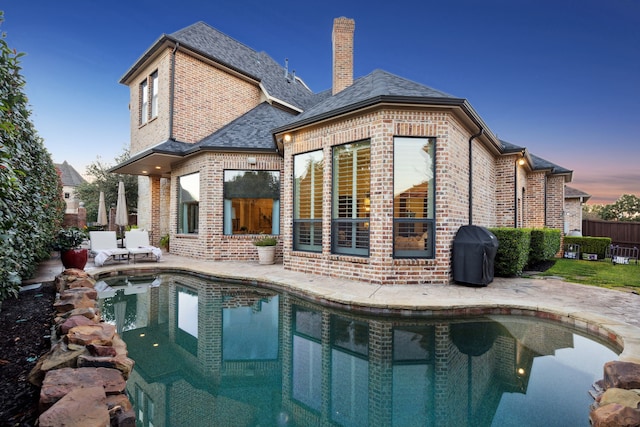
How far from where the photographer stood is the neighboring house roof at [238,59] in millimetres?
11469

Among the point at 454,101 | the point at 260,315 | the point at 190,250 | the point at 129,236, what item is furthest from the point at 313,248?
the point at 129,236

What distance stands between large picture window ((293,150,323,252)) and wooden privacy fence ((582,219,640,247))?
16.0m

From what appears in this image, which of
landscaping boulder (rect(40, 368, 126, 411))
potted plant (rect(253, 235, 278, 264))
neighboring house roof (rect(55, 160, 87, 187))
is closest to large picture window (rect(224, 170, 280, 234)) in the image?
potted plant (rect(253, 235, 278, 264))

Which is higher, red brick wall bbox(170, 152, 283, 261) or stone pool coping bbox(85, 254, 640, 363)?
red brick wall bbox(170, 152, 283, 261)

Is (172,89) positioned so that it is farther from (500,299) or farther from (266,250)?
(500,299)

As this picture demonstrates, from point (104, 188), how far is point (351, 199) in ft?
66.6

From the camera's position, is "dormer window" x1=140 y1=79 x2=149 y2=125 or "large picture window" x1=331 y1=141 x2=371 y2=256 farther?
"dormer window" x1=140 y1=79 x2=149 y2=125

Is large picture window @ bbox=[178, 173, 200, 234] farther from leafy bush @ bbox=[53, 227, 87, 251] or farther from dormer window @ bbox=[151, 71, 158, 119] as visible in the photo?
leafy bush @ bbox=[53, 227, 87, 251]

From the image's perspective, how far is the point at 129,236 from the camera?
938cm

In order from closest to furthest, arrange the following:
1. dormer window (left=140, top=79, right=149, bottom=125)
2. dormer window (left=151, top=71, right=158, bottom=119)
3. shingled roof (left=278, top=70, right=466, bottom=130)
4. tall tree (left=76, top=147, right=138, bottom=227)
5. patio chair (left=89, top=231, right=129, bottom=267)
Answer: shingled roof (left=278, top=70, right=466, bottom=130), patio chair (left=89, top=231, right=129, bottom=267), dormer window (left=151, top=71, right=158, bottom=119), dormer window (left=140, top=79, right=149, bottom=125), tall tree (left=76, top=147, right=138, bottom=227)

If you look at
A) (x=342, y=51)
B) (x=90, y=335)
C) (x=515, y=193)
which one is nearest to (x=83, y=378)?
(x=90, y=335)

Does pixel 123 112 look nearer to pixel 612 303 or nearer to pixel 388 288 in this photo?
pixel 388 288

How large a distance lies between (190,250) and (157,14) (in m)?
9.59

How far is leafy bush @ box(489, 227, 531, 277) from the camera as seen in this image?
676cm
